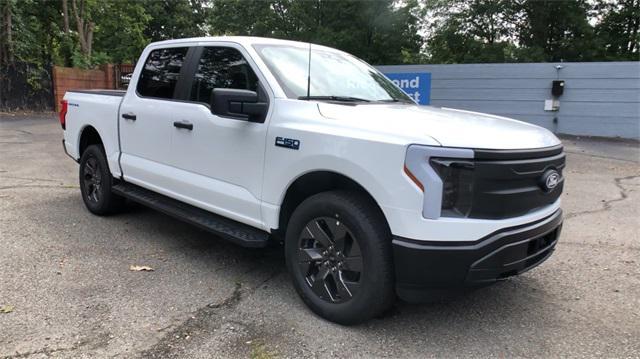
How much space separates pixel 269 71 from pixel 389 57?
27.0 m

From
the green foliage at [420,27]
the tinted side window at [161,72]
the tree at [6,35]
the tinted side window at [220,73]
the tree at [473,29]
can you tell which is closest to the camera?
the tinted side window at [220,73]

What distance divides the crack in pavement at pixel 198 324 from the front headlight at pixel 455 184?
166cm

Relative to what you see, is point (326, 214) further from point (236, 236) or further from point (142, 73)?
point (142, 73)

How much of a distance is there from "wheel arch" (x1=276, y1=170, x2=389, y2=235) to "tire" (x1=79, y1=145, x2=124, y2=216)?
2.72 m

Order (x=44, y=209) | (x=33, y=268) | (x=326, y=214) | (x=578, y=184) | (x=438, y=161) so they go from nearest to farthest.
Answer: (x=438, y=161) → (x=326, y=214) → (x=33, y=268) → (x=44, y=209) → (x=578, y=184)

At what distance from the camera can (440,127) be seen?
10.3ft

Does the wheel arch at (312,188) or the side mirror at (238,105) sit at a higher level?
the side mirror at (238,105)

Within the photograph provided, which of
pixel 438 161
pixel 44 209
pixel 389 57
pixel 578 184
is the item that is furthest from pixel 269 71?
pixel 389 57

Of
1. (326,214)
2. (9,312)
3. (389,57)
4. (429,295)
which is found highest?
(389,57)

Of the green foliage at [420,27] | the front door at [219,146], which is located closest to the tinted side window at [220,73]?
the front door at [219,146]

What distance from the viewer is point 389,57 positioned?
2988 centimetres

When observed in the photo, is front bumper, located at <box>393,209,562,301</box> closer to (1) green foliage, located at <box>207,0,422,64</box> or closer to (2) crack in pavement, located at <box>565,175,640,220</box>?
(2) crack in pavement, located at <box>565,175,640,220</box>

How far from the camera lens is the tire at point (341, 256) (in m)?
3.14

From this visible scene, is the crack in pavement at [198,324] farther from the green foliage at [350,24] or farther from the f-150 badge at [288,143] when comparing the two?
the green foliage at [350,24]
